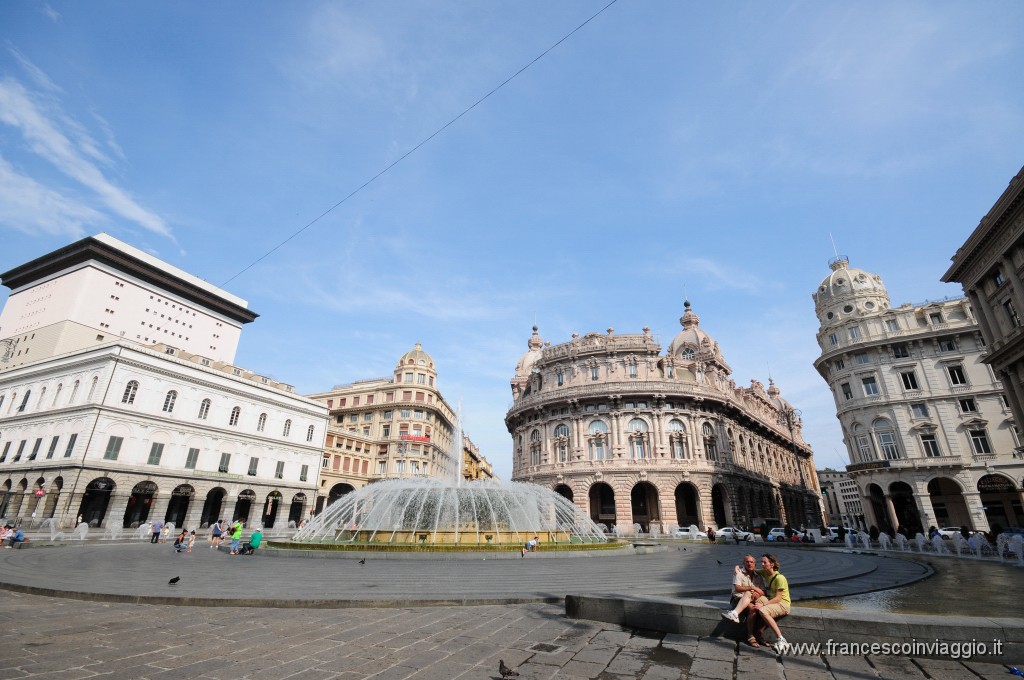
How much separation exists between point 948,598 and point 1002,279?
24404 mm

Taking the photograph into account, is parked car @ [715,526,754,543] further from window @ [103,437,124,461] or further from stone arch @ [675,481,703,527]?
window @ [103,437,124,461]

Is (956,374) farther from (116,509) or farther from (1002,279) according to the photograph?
(116,509)

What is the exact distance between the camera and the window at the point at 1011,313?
24047 mm

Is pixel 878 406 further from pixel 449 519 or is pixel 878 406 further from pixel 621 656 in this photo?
pixel 621 656

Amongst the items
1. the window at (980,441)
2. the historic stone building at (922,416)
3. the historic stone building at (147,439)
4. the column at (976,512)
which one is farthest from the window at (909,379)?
the historic stone building at (147,439)

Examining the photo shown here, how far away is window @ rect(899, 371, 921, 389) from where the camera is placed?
4006cm

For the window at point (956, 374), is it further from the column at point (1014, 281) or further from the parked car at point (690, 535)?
the parked car at point (690, 535)

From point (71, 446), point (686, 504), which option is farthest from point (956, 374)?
point (71, 446)

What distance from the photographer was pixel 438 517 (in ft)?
68.2

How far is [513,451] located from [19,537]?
129 feet

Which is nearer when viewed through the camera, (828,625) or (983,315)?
(828,625)

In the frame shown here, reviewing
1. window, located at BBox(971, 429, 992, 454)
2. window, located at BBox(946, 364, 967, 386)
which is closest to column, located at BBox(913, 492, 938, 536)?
window, located at BBox(971, 429, 992, 454)

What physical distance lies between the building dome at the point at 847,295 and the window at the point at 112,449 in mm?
59995

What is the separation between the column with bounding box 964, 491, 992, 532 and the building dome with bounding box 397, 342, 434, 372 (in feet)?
175
